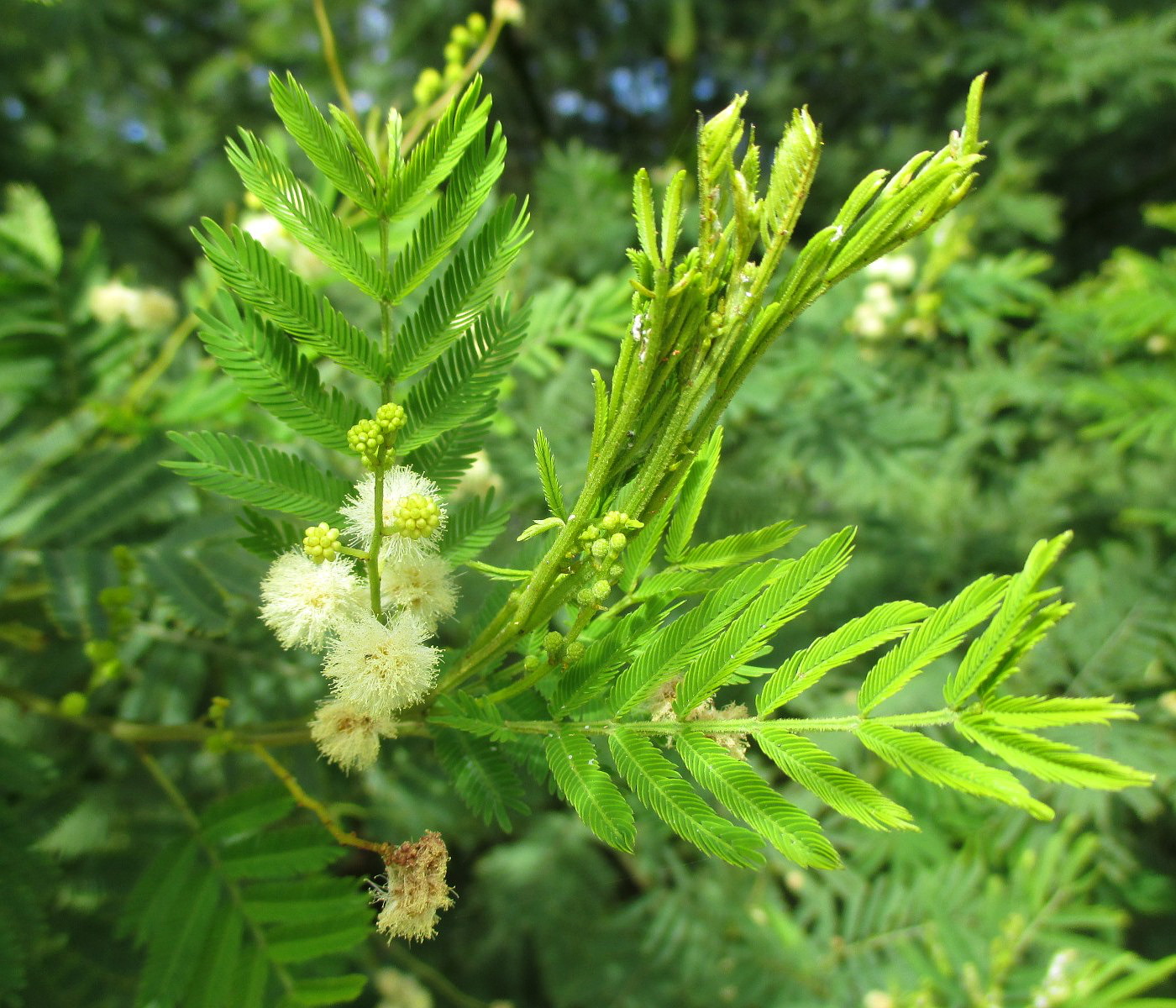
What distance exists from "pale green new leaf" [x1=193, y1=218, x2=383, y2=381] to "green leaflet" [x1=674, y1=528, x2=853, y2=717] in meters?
0.39

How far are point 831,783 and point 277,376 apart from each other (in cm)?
59

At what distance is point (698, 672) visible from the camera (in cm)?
64

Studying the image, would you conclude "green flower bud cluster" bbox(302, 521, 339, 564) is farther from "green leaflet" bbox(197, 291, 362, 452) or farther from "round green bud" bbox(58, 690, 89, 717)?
"round green bud" bbox(58, 690, 89, 717)

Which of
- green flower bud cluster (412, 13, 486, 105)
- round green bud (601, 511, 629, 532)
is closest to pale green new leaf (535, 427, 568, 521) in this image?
round green bud (601, 511, 629, 532)

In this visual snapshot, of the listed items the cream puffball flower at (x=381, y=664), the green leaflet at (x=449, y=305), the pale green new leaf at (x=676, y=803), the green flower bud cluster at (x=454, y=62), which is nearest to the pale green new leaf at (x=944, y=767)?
the pale green new leaf at (x=676, y=803)

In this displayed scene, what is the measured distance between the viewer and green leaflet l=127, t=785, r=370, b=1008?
0.85 metres

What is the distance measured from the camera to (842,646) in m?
0.64

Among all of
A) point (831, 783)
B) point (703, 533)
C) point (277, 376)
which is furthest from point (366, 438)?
point (703, 533)

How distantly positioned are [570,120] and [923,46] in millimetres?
2383

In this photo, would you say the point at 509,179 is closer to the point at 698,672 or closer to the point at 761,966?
the point at 761,966

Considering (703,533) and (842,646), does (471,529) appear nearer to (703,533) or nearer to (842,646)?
(842,646)

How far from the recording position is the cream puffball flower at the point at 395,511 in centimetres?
66

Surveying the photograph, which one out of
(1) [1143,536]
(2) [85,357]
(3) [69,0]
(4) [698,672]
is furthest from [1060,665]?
(3) [69,0]

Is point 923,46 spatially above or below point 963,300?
above
